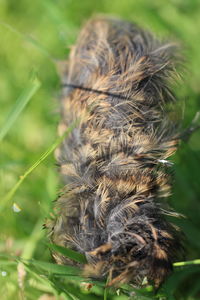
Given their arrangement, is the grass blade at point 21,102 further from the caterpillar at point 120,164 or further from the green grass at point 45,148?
the caterpillar at point 120,164

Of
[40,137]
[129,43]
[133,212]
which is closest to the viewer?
[133,212]

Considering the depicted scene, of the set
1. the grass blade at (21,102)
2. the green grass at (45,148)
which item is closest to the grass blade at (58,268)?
the green grass at (45,148)

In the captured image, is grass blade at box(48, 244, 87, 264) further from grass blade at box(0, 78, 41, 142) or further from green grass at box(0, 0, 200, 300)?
grass blade at box(0, 78, 41, 142)

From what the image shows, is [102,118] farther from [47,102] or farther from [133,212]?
[47,102]

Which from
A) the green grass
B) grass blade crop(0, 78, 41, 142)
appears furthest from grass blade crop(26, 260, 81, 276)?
grass blade crop(0, 78, 41, 142)

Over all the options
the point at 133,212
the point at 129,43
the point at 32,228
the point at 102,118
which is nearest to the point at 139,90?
the point at 102,118

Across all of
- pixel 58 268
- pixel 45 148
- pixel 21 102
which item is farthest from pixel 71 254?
pixel 45 148
